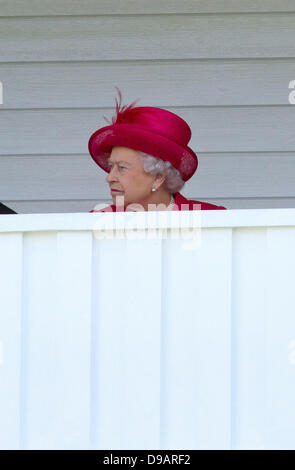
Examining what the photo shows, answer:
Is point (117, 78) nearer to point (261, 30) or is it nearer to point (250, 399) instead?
point (261, 30)

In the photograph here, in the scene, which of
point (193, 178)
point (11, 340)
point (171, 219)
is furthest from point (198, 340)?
point (193, 178)

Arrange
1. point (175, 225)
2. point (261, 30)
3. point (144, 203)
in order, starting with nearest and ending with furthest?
point (175, 225) < point (144, 203) < point (261, 30)

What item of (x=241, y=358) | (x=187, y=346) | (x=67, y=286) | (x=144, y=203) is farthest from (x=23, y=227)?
(x=144, y=203)

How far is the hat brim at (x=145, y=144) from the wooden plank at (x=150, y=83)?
2.81 feet

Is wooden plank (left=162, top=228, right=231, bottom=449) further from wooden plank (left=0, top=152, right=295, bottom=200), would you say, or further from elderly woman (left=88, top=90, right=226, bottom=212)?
wooden plank (left=0, top=152, right=295, bottom=200)

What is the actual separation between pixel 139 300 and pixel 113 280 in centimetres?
7

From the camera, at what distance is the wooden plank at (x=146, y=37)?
11.8 feet

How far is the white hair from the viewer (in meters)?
2.71

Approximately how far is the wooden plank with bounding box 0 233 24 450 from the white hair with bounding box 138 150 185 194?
1059mm

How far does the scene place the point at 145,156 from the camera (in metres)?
2.71

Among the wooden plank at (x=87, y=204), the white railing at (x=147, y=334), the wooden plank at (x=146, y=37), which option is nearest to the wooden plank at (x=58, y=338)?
the white railing at (x=147, y=334)

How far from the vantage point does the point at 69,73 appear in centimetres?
363

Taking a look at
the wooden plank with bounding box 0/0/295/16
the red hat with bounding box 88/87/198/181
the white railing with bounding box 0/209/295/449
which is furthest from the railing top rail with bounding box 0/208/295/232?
the wooden plank with bounding box 0/0/295/16

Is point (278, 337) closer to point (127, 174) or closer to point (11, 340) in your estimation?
point (11, 340)
